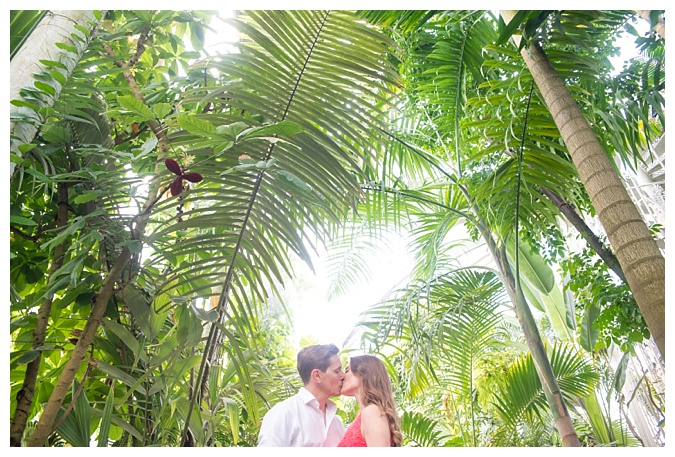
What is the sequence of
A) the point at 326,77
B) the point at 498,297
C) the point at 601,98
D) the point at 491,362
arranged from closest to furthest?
the point at 326,77, the point at 601,98, the point at 498,297, the point at 491,362

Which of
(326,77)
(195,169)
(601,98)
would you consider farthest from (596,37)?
(195,169)

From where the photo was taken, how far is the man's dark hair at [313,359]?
1649mm

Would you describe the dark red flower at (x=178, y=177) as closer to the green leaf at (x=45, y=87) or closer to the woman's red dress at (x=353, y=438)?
the green leaf at (x=45, y=87)

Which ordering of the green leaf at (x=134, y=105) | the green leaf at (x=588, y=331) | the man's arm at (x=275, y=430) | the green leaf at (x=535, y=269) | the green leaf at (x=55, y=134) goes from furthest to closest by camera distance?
the green leaf at (x=535, y=269)
the green leaf at (x=588, y=331)
the man's arm at (x=275, y=430)
the green leaf at (x=55, y=134)
the green leaf at (x=134, y=105)

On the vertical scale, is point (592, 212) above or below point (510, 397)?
above

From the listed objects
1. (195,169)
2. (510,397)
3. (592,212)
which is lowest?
(510,397)

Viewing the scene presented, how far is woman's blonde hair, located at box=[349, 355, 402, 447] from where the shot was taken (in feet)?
5.33

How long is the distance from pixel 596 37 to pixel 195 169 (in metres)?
1.13

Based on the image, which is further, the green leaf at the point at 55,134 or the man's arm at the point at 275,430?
the man's arm at the point at 275,430

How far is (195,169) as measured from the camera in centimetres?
110

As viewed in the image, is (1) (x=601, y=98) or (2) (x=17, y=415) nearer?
(2) (x=17, y=415)

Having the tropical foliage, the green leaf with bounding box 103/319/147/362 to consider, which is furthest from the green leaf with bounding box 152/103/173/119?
the green leaf with bounding box 103/319/147/362

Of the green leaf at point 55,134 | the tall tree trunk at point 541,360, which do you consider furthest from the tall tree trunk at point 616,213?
the green leaf at point 55,134
